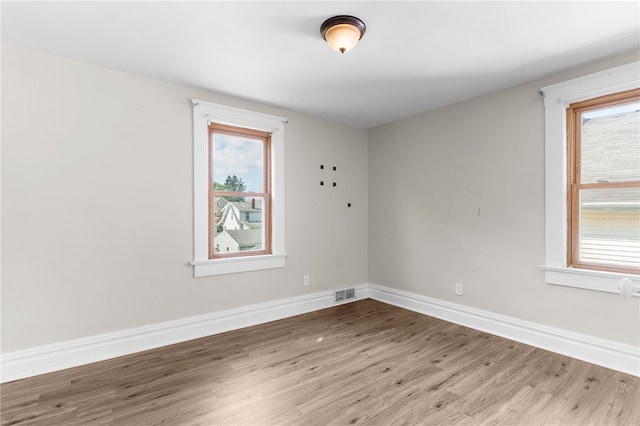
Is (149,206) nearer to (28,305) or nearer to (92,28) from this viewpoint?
(28,305)

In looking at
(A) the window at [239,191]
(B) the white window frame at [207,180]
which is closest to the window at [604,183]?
(B) the white window frame at [207,180]

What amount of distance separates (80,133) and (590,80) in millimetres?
4328

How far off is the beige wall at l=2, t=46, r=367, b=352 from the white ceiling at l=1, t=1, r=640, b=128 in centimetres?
25

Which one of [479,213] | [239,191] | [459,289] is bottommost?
[459,289]

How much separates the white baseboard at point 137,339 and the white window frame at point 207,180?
0.48 metres

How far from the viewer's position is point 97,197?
2729 millimetres

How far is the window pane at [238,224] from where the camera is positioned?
11.5ft

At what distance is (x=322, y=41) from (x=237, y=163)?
5.75ft

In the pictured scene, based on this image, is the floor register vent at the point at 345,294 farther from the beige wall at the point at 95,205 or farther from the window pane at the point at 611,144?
the window pane at the point at 611,144

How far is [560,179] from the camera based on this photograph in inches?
112

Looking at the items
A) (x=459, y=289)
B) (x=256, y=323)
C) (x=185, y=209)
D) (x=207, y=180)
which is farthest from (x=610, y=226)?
(x=185, y=209)

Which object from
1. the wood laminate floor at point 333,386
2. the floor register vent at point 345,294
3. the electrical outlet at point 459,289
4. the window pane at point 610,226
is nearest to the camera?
the wood laminate floor at point 333,386

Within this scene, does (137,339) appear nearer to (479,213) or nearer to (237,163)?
(237,163)

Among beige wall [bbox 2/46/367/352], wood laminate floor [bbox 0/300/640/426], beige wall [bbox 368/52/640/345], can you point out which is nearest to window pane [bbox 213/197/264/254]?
beige wall [bbox 2/46/367/352]
